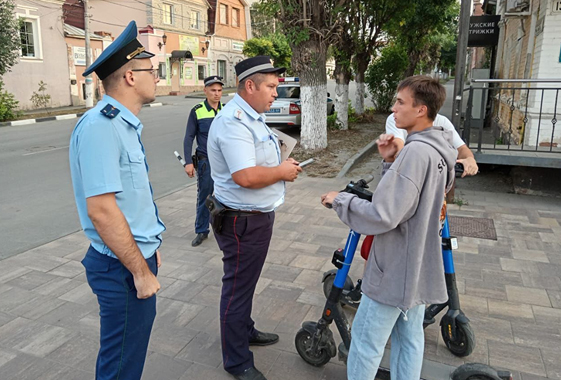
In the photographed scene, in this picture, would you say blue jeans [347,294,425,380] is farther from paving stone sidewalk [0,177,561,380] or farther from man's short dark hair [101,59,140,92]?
man's short dark hair [101,59,140,92]

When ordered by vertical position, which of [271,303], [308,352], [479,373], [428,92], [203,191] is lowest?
[271,303]

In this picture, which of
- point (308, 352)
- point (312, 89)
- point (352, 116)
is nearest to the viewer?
point (308, 352)

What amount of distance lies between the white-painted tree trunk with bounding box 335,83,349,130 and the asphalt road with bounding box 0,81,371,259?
1.60 m

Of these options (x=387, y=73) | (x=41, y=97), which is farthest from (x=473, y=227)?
(x=41, y=97)

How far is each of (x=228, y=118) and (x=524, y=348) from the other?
2534 mm

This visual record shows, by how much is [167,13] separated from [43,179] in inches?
1099

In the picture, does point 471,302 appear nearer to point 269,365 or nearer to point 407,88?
point 269,365

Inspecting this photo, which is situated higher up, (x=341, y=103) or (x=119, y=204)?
(x=341, y=103)

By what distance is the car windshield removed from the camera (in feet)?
46.9

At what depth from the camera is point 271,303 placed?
152 inches

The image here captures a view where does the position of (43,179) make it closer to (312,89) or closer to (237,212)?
(312,89)

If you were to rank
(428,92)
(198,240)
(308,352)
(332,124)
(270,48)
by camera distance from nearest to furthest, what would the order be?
(428,92), (308,352), (198,240), (332,124), (270,48)

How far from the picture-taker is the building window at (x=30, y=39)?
21.0 m

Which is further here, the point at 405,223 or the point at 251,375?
the point at 251,375
